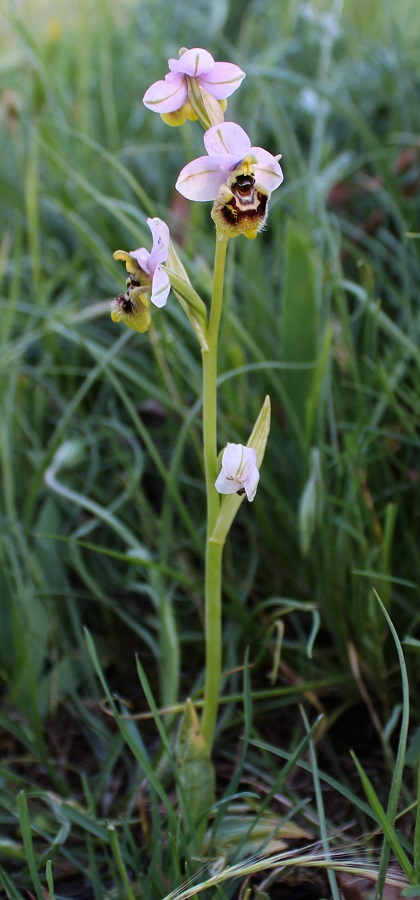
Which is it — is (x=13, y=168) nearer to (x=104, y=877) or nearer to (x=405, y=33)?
(x=405, y=33)

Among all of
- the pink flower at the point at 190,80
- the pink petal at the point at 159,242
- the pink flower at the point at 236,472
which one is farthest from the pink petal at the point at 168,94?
the pink flower at the point at 236,472

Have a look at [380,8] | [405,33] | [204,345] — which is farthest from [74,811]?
[380,8]

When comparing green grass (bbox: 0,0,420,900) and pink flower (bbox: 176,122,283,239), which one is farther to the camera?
green grass (bbox: 0,0,420,900)

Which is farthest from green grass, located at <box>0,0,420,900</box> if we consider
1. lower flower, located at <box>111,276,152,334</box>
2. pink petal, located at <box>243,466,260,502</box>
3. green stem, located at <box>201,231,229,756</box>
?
lower flower, located at <box>111,276,152,334</box>

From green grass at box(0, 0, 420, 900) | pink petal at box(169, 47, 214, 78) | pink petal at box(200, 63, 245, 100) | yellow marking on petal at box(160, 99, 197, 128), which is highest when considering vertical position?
pink petal at box(169, 47, 214, 78)

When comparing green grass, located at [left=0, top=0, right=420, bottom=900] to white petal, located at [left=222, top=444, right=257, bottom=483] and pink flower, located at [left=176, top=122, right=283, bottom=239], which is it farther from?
pink flower, located at [left=176, top=122, right=283, bottom=239]

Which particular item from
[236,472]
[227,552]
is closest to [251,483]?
[236,472]
